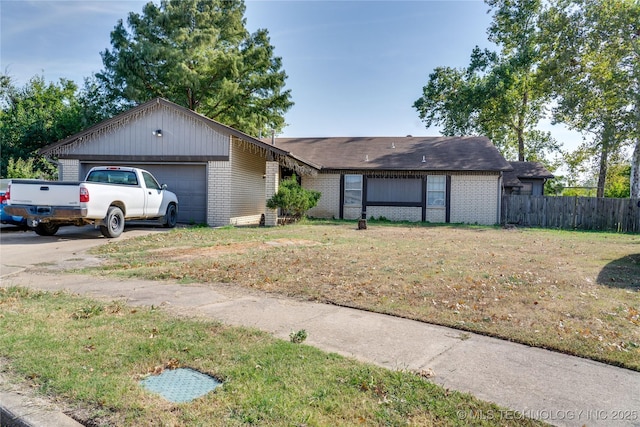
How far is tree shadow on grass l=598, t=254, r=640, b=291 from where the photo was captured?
6891 millimetres

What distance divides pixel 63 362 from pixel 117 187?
30.4 ft

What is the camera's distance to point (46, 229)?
1238 centimetres

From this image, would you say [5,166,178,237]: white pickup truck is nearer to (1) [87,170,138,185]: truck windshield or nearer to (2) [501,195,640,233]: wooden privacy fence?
(1) [87,170,138,185]: truck windshield

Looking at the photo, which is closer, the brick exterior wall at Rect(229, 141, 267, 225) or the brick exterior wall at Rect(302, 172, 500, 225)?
the brick exterior wall at Rect(229, 141, 267, 225)

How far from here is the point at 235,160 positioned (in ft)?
54.2

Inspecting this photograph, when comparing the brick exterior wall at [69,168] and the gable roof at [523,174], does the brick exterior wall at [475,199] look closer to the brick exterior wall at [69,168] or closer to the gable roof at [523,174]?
the gable roof at [523,174]

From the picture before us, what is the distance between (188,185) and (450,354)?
48.0 ft

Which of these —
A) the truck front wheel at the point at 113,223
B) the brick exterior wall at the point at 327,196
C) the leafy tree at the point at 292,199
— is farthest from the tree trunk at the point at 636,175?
the truck front wheel at the point at 113,223

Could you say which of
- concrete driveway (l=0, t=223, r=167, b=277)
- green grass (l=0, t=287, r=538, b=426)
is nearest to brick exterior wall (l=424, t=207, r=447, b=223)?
concrete driveway (l=0, t=223, r=167, b=277)

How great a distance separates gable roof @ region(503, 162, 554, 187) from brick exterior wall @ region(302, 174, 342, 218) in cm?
1031

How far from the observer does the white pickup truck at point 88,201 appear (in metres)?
10.6

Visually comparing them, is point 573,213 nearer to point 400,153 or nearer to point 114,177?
point 400,153

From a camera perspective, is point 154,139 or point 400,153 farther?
point 400,153

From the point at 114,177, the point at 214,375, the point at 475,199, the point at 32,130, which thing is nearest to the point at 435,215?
the point at 475,199
